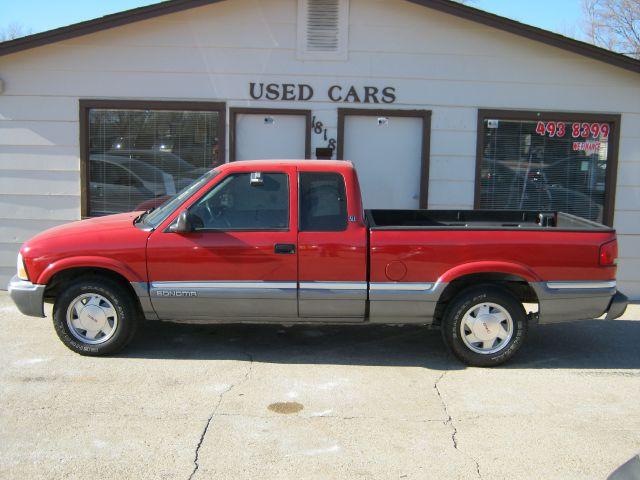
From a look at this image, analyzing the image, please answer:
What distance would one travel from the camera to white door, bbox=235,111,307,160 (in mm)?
8586

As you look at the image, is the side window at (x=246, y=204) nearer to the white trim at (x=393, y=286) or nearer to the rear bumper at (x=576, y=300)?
the white trim at (x=393, y=286)

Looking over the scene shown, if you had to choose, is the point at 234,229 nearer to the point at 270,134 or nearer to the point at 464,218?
the point at 464,218

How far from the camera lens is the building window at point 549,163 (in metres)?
8.73

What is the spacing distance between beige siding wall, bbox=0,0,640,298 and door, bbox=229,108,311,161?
20 centimetres

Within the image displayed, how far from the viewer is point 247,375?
217 inches

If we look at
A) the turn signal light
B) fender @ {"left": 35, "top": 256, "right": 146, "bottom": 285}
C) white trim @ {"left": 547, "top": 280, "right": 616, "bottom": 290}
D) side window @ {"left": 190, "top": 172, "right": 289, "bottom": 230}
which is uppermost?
side window @ {"left": 190, "top": 172, "right": 289, "bottom": 230}

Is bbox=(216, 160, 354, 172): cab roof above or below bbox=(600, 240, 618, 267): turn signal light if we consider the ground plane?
above

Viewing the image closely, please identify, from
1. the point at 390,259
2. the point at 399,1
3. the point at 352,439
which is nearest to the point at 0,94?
the point at 399,1

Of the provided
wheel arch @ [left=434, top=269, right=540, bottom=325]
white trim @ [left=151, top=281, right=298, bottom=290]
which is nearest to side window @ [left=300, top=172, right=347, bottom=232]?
white trim @ [left=151, top=281, right=298, bottom=290]

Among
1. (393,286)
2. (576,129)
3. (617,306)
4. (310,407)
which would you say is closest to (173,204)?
(393,286)

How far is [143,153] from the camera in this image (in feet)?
28.5

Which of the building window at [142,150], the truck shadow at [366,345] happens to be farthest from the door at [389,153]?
the truck shadow at [366,345]

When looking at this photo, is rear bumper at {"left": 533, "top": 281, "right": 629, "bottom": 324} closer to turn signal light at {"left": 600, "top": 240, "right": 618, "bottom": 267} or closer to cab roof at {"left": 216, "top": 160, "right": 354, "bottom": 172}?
turn signal light at {"left": 600, "top": 240, "right": 618, "bottom": 267}

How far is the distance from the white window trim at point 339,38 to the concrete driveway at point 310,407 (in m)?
3.75
